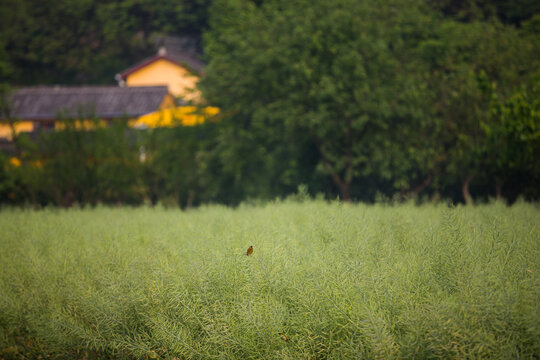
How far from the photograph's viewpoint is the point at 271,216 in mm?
10258

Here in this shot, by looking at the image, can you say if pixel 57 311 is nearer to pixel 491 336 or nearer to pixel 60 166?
pixel 491 336

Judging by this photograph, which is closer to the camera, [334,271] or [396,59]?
[334,271]

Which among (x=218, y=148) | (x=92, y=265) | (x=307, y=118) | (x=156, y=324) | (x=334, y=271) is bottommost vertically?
(x=218, y=148)

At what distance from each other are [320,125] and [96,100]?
25118 mm

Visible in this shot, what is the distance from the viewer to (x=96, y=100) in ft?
134

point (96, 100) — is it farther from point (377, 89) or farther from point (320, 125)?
point (377, 89)

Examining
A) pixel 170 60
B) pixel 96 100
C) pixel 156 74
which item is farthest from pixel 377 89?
pixel 156 74

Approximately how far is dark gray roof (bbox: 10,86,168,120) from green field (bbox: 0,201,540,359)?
32774 mm

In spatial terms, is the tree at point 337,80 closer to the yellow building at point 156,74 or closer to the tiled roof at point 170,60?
the tiled roof at point 170,60

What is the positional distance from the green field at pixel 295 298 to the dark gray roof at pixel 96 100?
32774 mm

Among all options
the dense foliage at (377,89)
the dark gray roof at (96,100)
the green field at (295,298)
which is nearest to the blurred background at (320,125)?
the dense foliage at (377,89)

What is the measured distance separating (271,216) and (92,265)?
12.9 ft

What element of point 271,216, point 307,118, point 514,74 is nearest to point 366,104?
point 307,118

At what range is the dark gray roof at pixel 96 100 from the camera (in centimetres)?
3947
